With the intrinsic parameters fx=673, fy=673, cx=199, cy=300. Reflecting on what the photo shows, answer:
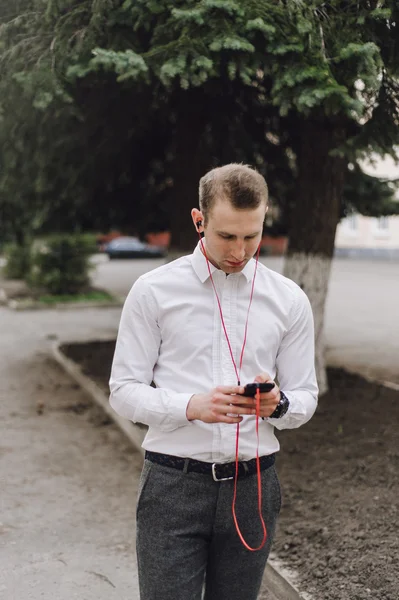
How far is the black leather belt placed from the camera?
2.01 m

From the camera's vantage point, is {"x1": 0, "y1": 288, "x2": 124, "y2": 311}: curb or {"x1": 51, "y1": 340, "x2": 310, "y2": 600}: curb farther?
{"x1": 0, "y1": 288, "x2": 124, "y2": 311}: curb

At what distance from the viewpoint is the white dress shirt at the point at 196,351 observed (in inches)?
78.8

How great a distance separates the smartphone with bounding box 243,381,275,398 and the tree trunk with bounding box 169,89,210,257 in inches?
227

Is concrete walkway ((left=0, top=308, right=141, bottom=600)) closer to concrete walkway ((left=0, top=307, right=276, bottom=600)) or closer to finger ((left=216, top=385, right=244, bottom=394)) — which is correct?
concrete walkway ((left=0, top=307, right=276, bottom=600))

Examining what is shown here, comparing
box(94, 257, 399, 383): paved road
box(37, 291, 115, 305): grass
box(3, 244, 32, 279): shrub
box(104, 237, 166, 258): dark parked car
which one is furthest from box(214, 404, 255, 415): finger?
box(104, 237, 166, 258): dark parked car

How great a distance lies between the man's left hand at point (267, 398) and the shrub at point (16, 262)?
2137cm

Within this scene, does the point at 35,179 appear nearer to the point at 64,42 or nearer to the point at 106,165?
the point at 106,165

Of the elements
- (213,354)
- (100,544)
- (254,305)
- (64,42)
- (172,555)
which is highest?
(64,42)

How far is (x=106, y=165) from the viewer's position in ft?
26.9

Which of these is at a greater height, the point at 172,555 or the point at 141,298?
the point at 141,298

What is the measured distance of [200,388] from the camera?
6.57 feet

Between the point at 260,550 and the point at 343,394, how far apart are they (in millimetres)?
4505

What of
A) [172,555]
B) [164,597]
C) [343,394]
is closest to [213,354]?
[172,555]

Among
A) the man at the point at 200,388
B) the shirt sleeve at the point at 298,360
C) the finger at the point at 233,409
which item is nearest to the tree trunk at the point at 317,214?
the shirt sleeve at the point at 298,360
